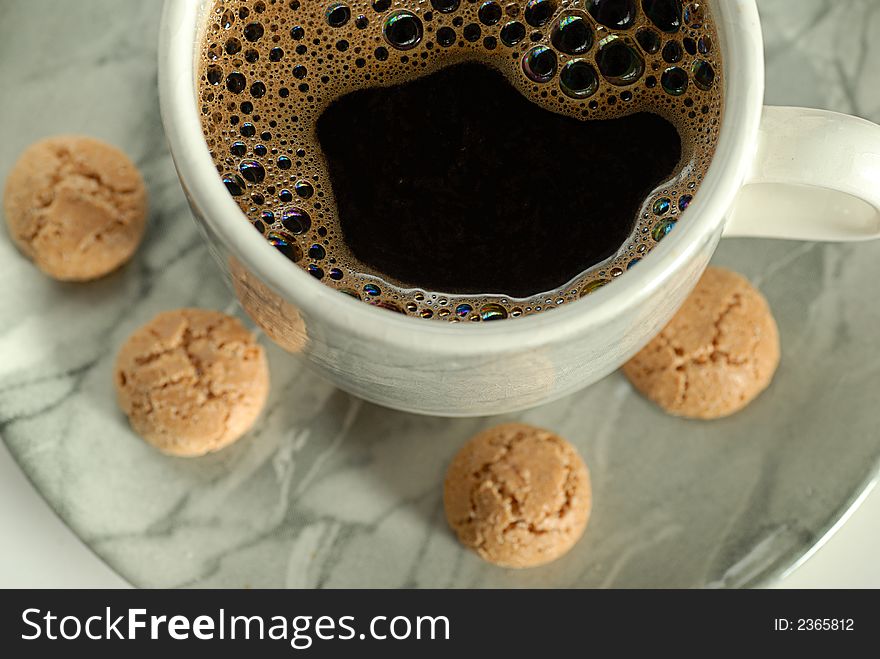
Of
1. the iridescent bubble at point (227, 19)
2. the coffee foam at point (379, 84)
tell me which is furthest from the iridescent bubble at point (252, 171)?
the iridescent bubble at point (227, 19)

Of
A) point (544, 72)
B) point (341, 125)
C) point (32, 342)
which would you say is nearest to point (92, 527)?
point (32, 342)

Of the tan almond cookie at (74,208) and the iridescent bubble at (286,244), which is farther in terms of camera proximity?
the tan almond cookie at (74,208)

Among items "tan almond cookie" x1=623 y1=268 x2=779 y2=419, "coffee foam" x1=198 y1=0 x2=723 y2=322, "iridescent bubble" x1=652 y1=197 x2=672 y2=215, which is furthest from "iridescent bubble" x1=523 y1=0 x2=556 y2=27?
"tan almond cookie" x1=623 y1=268 x2=779 y2=419

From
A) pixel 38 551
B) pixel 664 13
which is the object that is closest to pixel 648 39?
pixel 664 13

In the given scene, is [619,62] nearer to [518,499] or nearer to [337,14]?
[337,14]

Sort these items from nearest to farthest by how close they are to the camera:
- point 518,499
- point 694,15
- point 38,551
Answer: point 694,15, point 518,499, point 38,551

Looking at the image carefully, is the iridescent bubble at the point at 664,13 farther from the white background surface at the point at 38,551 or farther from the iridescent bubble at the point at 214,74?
the white background surface at the point at 38,551
